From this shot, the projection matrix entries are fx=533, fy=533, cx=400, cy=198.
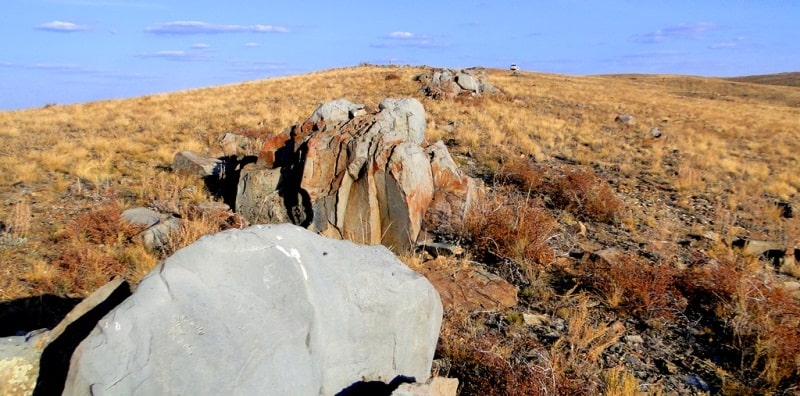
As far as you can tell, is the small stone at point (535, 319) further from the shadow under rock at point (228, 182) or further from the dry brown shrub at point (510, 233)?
the shadow under rock at point (228, 182)

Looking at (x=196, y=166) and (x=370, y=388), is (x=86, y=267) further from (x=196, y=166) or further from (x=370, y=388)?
(x=196, y=166)

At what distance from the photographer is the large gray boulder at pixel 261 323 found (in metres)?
2.86

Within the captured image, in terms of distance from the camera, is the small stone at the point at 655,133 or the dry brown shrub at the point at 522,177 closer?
the dry brown shrub at the point at 522,177

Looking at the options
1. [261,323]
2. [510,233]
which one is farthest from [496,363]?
[510,233]

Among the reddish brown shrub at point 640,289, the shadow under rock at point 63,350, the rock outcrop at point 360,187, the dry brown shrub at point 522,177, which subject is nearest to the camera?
the shadow under rock at point 63,350

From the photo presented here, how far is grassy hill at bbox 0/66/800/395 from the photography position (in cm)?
513

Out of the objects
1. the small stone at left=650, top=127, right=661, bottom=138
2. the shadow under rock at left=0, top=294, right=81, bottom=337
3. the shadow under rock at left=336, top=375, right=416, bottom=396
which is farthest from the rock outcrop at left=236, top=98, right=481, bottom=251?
the small stone at left=650, top=127, right=661, bottom=138

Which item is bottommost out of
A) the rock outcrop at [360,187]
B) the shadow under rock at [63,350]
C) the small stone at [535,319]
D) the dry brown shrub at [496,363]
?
the small stone at [535,319]

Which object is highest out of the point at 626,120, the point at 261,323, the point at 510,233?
the point at 261,323

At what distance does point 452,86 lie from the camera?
25.6 metres

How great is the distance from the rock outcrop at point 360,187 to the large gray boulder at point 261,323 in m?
3.59

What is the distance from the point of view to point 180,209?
848 centimetres

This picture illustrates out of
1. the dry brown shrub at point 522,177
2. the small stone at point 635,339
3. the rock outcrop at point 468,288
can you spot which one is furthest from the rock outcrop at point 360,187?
the small stone at point 635,339

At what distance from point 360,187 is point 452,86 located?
1885 cm
